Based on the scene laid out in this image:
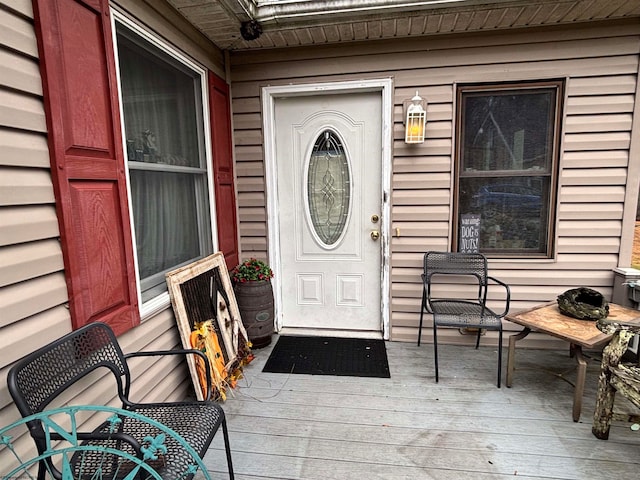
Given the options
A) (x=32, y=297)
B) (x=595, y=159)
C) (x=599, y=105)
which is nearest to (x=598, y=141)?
(x=595, y=159)

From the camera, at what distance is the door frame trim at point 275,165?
2.75 metres

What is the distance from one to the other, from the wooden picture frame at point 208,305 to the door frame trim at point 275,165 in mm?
543

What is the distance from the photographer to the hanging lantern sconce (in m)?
2.62

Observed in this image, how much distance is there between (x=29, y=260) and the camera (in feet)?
4.00

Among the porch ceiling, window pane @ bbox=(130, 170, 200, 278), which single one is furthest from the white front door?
window pane @ bbox=(130, 170, 200, 278)

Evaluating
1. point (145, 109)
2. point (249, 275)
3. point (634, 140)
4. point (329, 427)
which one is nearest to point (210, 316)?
point (249, 275)

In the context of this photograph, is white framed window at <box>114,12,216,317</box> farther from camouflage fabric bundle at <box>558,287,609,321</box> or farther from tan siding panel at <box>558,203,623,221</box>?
tan siding panel at <box>558,203,623,221</box>

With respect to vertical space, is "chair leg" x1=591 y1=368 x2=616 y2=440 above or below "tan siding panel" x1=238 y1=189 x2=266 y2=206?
below

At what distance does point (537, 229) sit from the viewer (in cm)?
276

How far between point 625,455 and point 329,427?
1.45 metres

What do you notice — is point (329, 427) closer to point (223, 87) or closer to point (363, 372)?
point (363, 372)

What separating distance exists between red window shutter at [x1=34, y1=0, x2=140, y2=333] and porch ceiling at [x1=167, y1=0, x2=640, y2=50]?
0.81m

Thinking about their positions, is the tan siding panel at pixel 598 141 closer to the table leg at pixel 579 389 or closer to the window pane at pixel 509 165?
the window pane at pixel 509 165

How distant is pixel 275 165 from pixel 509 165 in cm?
189
